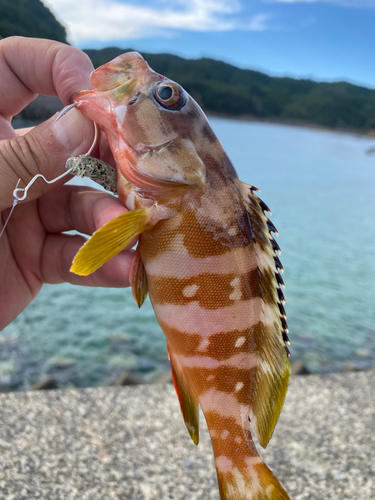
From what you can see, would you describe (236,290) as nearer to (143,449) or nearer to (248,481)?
(248,481)

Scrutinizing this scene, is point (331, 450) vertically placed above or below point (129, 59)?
below

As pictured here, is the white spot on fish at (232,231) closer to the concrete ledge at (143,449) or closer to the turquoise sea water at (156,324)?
the concrete ledge at (143,449)

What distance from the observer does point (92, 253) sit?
1.33 metres

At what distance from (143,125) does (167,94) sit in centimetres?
16

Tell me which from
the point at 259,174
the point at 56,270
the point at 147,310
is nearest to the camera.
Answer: the point at 56,270

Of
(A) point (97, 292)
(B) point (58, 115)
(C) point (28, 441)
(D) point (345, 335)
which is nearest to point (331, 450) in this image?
(C) point (28, 441)

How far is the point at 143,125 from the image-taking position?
142cm

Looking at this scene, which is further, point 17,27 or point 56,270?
point 17,27

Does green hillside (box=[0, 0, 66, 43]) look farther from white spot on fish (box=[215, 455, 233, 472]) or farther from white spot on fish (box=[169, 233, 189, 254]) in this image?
white spot on fish (box=[215, 455, 233, 472])

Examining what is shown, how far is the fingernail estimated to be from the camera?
150cm

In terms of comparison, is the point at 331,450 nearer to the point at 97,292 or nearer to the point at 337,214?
the point at 97,292

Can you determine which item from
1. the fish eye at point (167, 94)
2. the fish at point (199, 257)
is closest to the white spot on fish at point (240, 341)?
the fish at point (199, 257)

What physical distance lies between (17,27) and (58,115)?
15.9ft

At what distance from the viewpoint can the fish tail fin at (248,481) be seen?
152 centimetres
